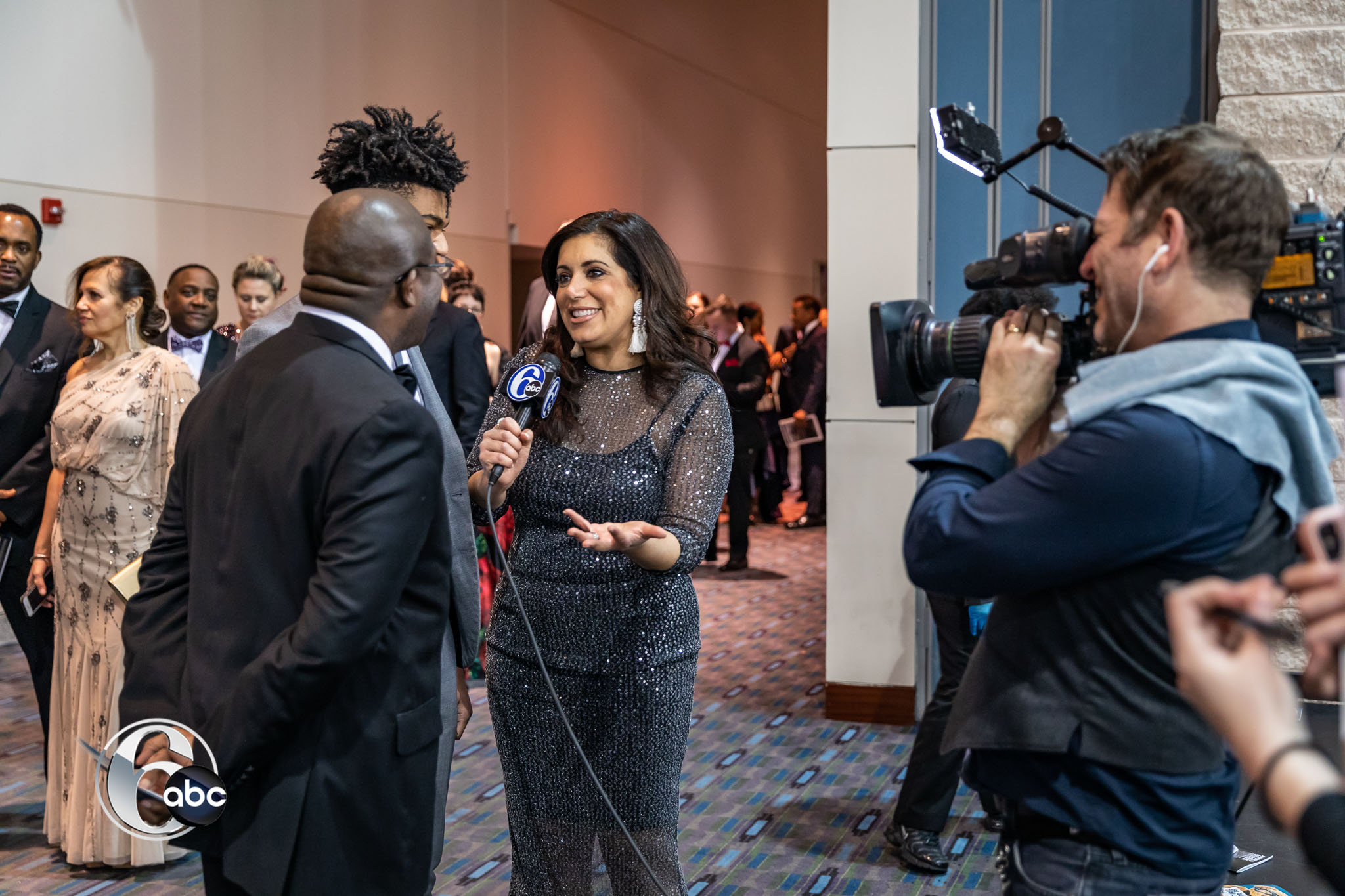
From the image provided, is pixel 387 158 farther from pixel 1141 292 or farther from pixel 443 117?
pixel 443 117

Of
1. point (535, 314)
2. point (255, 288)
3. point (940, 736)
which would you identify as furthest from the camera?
point (255, 288)

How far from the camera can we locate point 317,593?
4.55 feet

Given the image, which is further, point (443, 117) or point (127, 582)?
point (443, 117)

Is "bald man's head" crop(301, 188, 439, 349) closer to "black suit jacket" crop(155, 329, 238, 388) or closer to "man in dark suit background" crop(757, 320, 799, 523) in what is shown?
"black suit jacket" crop(155, 329, 238, 388)

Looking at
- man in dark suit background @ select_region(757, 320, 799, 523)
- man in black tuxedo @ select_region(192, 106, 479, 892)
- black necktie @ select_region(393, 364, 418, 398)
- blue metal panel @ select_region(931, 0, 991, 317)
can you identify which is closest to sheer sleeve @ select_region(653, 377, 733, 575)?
man in black tuxedo @ select_region(192, 106, 479, 892)

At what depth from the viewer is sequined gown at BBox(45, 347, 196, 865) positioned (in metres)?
3.36

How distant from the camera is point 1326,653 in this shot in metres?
0.80

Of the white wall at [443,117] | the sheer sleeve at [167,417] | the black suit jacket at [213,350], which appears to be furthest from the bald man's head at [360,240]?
the white wall at [443,117]

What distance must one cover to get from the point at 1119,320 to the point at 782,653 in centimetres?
452

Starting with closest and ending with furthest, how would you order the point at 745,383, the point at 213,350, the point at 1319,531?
the point at 1319,531 < the point at 213,350 < the point at 745,383

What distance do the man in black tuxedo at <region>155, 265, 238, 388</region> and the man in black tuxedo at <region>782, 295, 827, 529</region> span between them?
5.16 metres

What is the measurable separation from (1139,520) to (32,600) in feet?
11.6

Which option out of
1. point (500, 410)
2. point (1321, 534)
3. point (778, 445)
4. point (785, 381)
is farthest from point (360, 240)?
point (778, 445)

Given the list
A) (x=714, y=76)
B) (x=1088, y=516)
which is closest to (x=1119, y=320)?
(x=1088, y=516)
